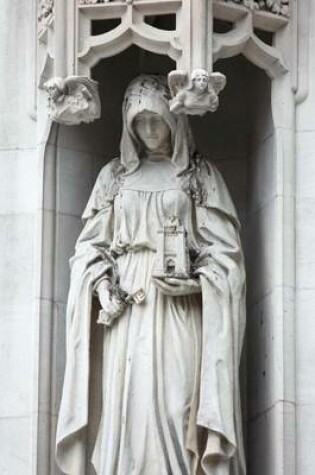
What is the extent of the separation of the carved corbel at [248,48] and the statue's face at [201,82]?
0.99 ft

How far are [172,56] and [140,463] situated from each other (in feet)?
7.60

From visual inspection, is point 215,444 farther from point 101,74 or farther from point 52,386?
point 101,74

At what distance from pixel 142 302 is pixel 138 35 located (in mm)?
1521

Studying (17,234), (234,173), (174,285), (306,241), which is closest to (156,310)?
(174,285)

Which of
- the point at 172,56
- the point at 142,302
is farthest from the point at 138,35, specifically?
the point at 142,302

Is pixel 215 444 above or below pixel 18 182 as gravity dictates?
below

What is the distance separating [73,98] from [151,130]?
1.71 ft

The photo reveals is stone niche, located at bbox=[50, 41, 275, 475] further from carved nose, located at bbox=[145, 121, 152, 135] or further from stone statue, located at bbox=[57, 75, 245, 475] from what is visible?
carved nose, located at bbox=[145, 121, 152, 135]

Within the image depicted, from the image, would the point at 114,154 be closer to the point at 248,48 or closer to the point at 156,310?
the point at 248,48

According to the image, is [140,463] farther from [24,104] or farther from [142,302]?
[24,104]

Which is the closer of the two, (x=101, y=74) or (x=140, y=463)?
(x=140, y=463)

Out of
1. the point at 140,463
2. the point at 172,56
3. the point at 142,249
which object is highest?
the point at 172,56


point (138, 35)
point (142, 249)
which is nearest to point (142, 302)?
point (142, 249)

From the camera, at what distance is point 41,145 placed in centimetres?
1834
